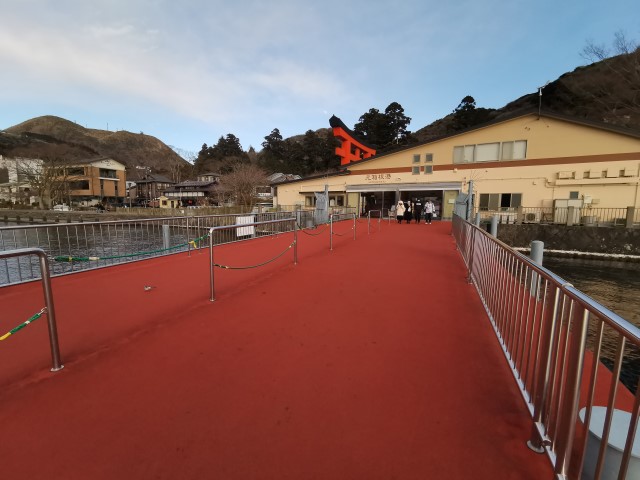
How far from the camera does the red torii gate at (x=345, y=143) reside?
1102 inches

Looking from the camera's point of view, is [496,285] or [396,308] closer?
[496,285]

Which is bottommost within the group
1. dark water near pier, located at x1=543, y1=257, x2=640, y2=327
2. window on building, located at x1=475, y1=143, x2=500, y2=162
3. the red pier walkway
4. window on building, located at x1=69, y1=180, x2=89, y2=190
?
dark water near pier, located at x1=543, y1=257, x2=640, y2=327

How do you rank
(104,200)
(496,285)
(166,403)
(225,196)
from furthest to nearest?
(104,200) < (225,196) < (496,285) < (166,403)

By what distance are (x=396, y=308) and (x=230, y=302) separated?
2534 mm

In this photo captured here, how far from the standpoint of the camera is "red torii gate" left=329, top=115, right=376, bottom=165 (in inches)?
1102

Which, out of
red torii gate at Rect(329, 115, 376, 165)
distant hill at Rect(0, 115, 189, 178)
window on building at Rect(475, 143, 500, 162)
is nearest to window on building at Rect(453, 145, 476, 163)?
window on building at Rect(475, 143, 500, 162)

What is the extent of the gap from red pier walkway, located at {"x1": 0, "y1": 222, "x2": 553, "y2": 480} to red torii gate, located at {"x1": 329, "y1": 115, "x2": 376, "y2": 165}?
2538 centimetres

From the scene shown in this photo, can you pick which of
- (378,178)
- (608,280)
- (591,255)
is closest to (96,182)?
(378,178)

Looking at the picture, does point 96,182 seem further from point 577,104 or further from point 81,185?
point 577,104

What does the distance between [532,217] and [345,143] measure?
1687 cm

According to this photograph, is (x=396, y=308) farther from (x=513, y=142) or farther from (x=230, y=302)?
(x=513, y=142)

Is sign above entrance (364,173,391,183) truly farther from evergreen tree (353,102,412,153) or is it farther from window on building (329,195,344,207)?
evergreen tree (353,102,412,153)

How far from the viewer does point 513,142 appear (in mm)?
22906

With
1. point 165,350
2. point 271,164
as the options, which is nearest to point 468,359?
point 165,350
